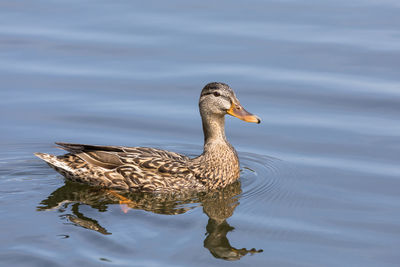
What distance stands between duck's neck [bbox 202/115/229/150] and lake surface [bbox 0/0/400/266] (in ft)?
2.35

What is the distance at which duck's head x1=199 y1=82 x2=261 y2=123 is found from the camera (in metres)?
10.4

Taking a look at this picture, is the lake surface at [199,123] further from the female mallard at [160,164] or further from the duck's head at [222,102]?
the duck's head at [222,102]

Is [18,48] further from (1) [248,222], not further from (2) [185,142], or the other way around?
(1) [248,222]

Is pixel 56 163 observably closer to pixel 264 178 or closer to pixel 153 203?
pixel 153 203

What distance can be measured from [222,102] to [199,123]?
1.82 metres

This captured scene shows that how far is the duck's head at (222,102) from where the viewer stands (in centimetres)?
1039

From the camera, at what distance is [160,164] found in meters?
10.2

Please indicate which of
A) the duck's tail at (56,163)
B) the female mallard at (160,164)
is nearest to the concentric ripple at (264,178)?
the female mallard at (160,164)

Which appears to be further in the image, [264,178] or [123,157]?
[264,178]

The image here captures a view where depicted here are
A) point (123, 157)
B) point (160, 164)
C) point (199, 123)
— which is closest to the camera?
point (160, 164)

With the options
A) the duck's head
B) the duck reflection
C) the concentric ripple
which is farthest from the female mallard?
the concentric ripple

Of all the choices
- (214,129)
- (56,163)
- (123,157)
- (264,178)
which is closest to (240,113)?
(214,129)

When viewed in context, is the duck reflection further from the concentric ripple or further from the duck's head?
the duck's head

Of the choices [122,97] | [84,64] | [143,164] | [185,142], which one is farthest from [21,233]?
[84,64]
